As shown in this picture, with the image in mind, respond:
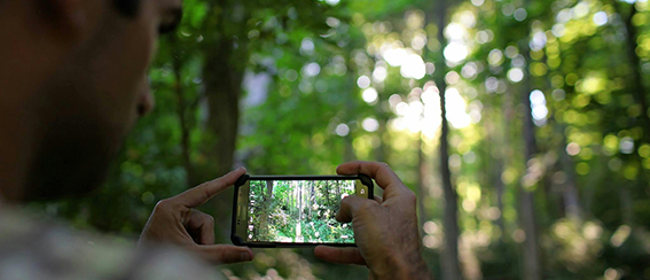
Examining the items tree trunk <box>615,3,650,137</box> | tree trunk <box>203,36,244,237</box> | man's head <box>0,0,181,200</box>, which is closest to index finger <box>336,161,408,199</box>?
man's head <box>0,0,181,200</box>

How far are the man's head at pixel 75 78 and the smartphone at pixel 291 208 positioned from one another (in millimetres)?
1015

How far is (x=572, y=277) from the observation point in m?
12.2

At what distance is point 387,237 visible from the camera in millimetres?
1403

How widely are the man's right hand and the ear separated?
3.40ft

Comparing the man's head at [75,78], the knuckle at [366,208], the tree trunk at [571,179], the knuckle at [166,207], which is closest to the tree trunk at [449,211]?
the knuckle at [366,208]

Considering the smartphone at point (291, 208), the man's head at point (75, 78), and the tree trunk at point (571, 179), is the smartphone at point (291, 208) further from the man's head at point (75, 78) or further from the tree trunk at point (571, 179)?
the tree trunk at point (571, 179)

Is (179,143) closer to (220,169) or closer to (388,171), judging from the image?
(220,169)

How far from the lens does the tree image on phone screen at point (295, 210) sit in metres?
1.72

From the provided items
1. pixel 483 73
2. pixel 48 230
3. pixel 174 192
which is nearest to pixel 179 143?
pixel 174 192

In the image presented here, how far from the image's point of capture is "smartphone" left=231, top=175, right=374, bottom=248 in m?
1.70

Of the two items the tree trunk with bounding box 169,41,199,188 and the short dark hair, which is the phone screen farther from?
the tree trunk with bounding box 169,41,199,188

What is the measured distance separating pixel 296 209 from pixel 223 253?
386mm

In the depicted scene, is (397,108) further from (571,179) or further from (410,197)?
(410,197)

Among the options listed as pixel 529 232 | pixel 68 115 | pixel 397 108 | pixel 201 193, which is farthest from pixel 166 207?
pixel 397 108
